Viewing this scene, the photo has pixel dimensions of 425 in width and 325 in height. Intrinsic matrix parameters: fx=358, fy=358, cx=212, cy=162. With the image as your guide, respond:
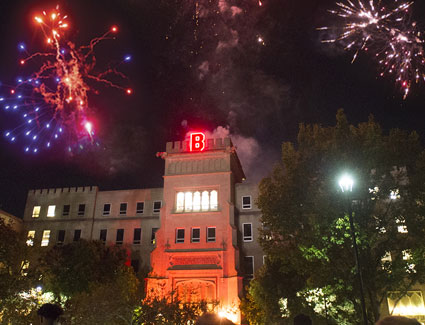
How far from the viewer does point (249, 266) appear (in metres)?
37.6

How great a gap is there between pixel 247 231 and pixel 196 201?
21.2 feet

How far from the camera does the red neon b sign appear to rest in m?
40.1

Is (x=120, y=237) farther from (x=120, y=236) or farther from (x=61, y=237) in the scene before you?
(x=61, y=237)

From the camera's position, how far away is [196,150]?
39.8 m

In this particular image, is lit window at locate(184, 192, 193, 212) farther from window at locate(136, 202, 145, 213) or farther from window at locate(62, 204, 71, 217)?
window at locate(62, 204, 71, 217)

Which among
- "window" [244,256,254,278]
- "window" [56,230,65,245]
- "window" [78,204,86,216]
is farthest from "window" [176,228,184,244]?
"window" [56,230,65,245]

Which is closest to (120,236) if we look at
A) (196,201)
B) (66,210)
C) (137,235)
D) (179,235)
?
(137,235)

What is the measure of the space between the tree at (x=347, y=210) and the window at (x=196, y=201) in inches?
582

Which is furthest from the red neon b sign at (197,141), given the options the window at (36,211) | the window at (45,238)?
the window at (36,211)

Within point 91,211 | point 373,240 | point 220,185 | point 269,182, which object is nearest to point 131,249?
point 91,211

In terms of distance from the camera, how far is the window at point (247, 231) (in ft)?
127

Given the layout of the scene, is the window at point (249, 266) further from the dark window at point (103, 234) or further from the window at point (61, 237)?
the window at point (61, 237)

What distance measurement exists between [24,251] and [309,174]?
24.4m

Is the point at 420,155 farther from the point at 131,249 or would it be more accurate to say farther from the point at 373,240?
the point at 131,249
